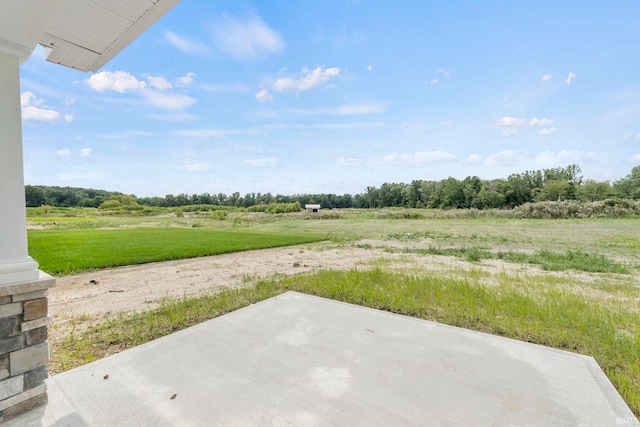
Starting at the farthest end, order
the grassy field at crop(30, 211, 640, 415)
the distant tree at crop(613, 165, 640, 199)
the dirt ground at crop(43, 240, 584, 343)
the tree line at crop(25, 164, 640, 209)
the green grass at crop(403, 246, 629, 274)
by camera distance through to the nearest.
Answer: the tree line at crop(25, 164, 640, 209)
the distant tree at crop(613, 165, 640, 199)
the green grass at crop(403, 246, 629, 274)
the dirt ground at crop(43, 240, 584, 343)
the grassy field at crop(30, 211, 640, 415)

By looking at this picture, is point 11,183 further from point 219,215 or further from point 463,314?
point 219,215

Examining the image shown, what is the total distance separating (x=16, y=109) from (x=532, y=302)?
4.29 meters

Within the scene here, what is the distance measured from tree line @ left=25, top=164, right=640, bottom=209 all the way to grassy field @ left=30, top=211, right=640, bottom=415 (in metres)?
1.01

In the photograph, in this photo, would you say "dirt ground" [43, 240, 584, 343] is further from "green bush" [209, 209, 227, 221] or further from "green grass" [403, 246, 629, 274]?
"green bush" [209, 209, 227, 221]

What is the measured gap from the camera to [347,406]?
1294 millimetres

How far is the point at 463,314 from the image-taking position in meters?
2.62

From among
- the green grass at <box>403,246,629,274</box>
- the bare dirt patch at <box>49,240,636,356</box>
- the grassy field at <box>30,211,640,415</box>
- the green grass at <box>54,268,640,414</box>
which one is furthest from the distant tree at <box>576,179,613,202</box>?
the green grass at <box>54,268,640,414</box>

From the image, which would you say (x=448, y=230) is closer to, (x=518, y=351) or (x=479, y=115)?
(x=479, y=115)

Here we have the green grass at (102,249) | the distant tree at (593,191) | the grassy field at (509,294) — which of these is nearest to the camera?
the grassy field at (509,294)

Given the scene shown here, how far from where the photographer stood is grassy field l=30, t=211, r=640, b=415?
2.09 meters

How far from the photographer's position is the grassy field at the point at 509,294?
6.86 ft

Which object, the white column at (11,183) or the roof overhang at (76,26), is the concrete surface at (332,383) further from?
the roof overhang at (76,26)

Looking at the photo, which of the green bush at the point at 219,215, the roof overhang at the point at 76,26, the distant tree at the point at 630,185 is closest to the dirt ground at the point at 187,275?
the roof overhang at the point at 76,26

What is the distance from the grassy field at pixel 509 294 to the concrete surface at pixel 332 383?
0.32 m
